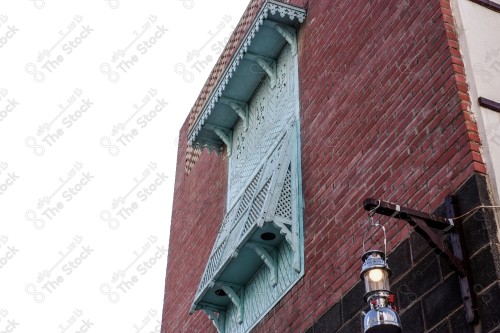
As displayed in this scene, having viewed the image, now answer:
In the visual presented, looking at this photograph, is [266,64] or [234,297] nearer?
[234,297]

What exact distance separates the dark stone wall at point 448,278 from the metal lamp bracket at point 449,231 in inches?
1.8

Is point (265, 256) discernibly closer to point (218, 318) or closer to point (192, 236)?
point (218, 318)

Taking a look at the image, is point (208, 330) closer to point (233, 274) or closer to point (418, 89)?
point (233, 274)

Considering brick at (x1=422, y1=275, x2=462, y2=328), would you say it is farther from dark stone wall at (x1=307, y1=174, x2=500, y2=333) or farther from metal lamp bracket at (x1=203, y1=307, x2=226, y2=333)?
Result: metal lamp bracket at (x1=203, y1=307, x2=226, y2=333)

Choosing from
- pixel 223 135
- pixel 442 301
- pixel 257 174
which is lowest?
pixel 442 301

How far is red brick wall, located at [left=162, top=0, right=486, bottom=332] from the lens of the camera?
6367 millimetres

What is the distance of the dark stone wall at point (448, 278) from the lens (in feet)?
17.1

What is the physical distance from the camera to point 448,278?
5.62m

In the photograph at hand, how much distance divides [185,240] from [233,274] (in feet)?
11.9

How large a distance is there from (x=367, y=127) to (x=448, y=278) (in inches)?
93.2

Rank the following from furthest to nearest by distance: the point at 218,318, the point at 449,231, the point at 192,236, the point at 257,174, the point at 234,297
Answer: the point at 192,236
the point at 218,318
the point at 257,174
the point at 234,297
the point at 449,231

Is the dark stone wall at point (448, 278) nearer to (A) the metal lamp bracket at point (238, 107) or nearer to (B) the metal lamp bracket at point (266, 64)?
(B) the metal lamp bracket at point (266, 64)

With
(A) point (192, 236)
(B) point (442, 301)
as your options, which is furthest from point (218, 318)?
(B) point (442, 301)

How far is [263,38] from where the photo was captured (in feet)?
35.5
